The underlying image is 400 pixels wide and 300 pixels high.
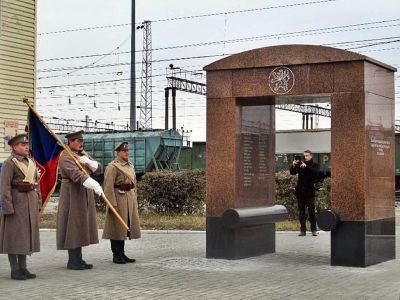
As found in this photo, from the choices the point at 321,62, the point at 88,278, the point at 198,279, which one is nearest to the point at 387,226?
the point at 321,62

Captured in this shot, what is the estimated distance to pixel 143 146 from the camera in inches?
1379

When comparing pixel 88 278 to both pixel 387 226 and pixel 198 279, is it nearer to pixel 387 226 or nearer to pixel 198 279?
pixel 198 279

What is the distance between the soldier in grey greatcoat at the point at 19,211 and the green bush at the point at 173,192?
9418mm

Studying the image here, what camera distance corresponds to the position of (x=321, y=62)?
33.6 feet

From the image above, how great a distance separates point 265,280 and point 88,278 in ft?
7.44

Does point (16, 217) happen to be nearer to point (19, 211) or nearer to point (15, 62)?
point (19, 211)

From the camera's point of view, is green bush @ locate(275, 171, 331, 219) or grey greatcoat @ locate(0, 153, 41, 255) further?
green bush @ locate(275, 171, 331, 219)

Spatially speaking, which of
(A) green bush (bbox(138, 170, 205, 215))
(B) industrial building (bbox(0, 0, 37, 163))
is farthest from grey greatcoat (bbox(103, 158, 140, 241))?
(B) industrial building (bbox(0, 0, 37, 163))

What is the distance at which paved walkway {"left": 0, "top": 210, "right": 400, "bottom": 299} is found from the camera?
311 inches

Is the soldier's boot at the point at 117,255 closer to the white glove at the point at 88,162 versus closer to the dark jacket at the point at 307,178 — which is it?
the white glove at the point at 88,162

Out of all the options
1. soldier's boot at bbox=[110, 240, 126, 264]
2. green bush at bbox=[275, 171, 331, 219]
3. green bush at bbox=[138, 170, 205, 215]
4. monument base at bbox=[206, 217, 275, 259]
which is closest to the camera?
soldier's boot at bbox=[110, 240, 126, 264]

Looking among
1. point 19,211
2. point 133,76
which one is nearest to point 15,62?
point 19,211

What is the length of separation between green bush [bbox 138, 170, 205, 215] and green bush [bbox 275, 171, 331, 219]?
258cm

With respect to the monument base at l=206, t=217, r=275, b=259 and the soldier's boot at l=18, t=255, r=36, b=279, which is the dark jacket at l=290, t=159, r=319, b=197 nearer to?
the monument base at l=206, t=217, r=275, b=259
